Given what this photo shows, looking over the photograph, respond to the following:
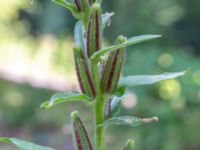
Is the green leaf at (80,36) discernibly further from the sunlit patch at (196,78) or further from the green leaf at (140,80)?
the sunlit patch at (196,78)

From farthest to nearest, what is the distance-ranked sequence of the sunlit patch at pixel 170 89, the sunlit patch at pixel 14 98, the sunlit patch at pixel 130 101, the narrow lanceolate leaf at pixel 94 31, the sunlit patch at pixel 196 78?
the sunlit patch at pixel 14 98 < the sunlit patch at pixel 130 101 < the sunlit patch at pixel 170 89 < the sunlit patch at pixel 196 78 < the narrow lanceolate leaf at pixel 94 31

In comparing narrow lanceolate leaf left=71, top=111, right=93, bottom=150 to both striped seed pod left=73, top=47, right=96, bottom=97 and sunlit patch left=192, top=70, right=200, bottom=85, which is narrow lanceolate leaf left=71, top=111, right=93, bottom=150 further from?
sunlit patch left=192, top=70, right=200, bottom=85

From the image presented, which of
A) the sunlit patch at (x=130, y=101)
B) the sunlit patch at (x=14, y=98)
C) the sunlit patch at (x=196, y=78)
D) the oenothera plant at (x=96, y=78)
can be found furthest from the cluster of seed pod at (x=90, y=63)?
the sunlit patch at (x=14, y=98)

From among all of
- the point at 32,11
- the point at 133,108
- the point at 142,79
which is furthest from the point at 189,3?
the point at 142,79

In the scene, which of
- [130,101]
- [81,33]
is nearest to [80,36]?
[81,33]

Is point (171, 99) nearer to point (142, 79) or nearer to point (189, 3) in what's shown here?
point (142, 79)
